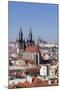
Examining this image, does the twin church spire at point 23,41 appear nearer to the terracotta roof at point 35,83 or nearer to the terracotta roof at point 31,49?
the terracotta roof at point 31,49

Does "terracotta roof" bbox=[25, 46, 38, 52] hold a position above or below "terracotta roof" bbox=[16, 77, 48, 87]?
above

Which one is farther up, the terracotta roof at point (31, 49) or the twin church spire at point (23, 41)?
the twin church spire at point (23, 41)

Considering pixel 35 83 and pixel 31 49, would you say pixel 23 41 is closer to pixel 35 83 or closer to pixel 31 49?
pixel 31 49

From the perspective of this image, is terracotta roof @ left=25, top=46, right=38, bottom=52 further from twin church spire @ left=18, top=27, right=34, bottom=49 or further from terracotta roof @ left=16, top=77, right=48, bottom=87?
terracotta roof @ left=16, top=77, right=48, bottom=87

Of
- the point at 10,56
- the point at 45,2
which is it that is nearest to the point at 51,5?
the point at 45,2

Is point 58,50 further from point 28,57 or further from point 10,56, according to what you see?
point 10,56

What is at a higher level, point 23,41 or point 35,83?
point 23,41

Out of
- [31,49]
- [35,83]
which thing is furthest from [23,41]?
[35,83]

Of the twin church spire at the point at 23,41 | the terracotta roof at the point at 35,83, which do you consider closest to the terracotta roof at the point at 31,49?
→ the twin church spire at the point at 23,41

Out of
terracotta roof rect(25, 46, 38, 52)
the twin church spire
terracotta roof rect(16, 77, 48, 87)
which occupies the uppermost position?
the twin church spire

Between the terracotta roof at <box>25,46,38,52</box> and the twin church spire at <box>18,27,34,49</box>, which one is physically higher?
the twin church spire at <box>18,27,34,49</box>

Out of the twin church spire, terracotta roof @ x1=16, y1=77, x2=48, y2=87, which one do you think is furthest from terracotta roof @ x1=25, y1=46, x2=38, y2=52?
terracotta roof @ x1=16, y1=77, x2=48, y2=87
